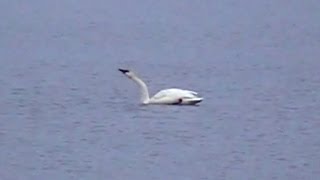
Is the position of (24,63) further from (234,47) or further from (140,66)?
(234,47)

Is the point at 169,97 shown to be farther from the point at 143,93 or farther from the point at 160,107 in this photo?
the point at 143,93

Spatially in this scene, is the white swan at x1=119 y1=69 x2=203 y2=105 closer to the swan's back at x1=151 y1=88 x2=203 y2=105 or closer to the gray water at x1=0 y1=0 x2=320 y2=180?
the swan's back at x1=151 y1=88 x2=203 y2=105

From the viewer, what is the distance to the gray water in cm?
2161

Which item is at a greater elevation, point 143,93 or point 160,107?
point 143,93

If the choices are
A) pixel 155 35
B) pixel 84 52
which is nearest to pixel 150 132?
pixel 84 52

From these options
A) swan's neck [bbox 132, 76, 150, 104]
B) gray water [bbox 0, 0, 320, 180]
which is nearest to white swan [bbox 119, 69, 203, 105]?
swan's neck [bbox 132, 76, 150, 104]

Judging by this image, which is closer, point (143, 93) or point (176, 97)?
point (176, 97)

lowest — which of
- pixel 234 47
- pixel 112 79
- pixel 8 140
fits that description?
pixel 8 140

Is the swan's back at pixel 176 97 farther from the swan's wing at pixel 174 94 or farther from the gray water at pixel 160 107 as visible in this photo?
the gray water at pixel 160 107

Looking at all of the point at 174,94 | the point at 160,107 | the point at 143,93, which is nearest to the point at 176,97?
the point at 174,94

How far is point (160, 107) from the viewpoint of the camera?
25344 mm

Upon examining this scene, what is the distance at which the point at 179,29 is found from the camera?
43375mm

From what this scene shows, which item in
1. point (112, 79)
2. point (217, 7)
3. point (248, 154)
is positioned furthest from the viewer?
point (217, 7)

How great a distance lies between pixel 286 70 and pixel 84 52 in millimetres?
4973
